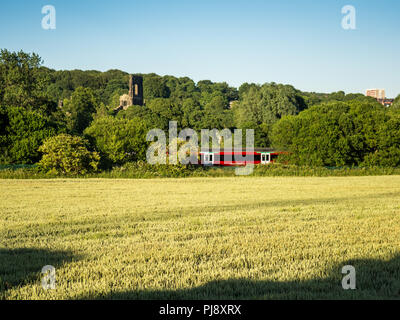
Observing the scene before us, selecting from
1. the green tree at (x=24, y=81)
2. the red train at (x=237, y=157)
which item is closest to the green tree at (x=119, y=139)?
the red train at (x=237, y=157)

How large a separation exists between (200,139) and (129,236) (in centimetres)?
7371

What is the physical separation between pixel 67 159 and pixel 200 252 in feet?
101

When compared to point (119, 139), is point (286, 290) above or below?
below

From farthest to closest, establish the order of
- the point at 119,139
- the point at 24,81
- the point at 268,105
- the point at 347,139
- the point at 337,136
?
the point at 268,105 → the point at 24,81 → the point at 337,136 → the point at 347,139 → the point at 119,139

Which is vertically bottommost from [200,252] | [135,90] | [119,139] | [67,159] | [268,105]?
[200,252]

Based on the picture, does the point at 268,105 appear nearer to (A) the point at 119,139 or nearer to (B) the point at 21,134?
(A) the point at 119,139

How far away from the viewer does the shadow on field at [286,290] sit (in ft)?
20.6

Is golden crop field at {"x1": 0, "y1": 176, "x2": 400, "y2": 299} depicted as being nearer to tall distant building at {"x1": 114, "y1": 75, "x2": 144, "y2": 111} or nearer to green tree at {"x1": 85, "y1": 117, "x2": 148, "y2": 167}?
green tree at {"x1": 85, "y1": 117, "x2": 148, "y2": 167}

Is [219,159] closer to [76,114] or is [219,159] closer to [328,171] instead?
[328,171]

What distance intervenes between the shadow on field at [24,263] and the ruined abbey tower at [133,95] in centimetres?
15409

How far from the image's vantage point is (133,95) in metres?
169

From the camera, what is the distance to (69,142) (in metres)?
38.7

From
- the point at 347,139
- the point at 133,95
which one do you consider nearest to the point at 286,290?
the point at 347,139

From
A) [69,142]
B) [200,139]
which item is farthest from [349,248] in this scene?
[200,139]
